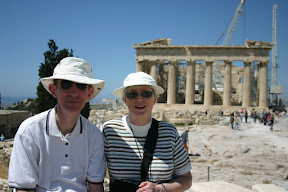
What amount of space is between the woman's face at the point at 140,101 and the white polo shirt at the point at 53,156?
0.57 m

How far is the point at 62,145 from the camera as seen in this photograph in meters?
2.69

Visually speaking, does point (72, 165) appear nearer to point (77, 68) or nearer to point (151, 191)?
point (151, 191)

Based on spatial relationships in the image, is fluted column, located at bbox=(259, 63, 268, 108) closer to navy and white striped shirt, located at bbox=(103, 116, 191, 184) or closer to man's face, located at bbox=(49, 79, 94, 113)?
navy and white striped shirt, located at bbox=(103, 116, 191, 184)

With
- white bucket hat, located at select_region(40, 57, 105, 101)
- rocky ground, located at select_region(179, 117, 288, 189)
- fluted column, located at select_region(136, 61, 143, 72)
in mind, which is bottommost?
rocky ground, located at select_region(179, 117, 288, 189)

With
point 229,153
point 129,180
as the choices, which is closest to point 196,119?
point 229,153

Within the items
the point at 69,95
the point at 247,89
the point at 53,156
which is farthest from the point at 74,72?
the point at 247,89

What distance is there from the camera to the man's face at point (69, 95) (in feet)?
9.09

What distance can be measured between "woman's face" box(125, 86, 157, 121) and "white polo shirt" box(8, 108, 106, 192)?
573 mm

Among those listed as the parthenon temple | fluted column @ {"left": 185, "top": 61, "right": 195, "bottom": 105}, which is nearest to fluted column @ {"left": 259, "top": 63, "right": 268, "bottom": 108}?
the parthenon temple

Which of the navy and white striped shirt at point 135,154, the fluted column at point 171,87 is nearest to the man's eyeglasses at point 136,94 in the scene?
the navy and white striped shirt at point 135,154

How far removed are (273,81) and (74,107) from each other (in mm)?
77017

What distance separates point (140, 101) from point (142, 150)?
64 cm

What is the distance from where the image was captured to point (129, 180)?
9.54 ft

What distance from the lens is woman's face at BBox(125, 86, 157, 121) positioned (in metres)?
3.18
